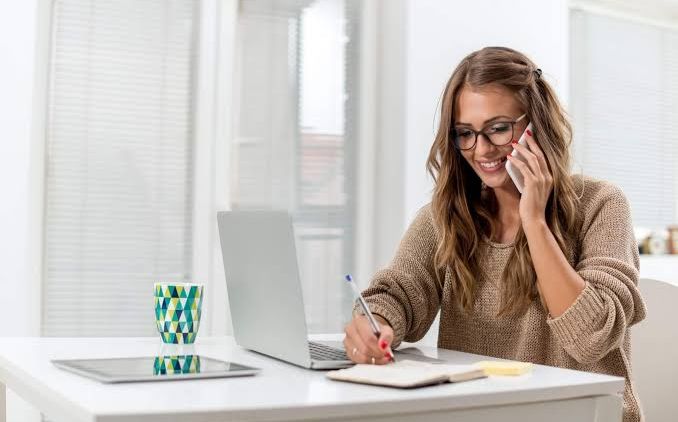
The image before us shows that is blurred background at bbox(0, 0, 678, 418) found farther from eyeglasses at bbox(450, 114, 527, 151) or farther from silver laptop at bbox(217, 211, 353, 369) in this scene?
silver laptop at bbox(217, 211, 353, 369)

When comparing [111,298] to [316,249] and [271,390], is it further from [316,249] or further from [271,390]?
[271,390]

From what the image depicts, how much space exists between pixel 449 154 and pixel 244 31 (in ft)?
4.90

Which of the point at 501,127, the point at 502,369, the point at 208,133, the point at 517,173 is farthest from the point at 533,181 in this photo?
the point at 208,133

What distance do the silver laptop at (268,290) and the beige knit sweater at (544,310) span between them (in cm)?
29

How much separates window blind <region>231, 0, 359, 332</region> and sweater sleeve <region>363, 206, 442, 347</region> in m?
1.27

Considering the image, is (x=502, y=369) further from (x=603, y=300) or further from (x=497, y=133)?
(x=497, y=133)

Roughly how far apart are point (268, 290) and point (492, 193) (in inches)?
29.7

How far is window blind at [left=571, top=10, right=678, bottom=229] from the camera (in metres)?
3.71

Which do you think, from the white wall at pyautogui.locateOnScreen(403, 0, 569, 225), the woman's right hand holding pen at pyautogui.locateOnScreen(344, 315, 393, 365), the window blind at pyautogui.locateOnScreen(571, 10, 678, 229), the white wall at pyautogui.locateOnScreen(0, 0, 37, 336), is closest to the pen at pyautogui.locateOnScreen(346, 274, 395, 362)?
the woman's right hand holding pen at pyautogui.locateOnScreen(344, 315, 393, 365)

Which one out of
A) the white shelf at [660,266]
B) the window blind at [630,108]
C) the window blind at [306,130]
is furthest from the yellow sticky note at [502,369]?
the window blind at [630,108]

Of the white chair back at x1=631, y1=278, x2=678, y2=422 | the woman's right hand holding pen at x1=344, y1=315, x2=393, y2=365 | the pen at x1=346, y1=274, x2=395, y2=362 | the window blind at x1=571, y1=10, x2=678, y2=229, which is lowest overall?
the white chair back at x1=631, y1=278, x2=678, y2=422

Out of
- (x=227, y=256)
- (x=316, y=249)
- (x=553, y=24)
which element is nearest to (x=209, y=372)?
(x=227, y=256)

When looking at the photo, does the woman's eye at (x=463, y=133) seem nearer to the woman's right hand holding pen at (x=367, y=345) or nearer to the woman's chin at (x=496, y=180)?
the woman's chin at (x=496, y=180)

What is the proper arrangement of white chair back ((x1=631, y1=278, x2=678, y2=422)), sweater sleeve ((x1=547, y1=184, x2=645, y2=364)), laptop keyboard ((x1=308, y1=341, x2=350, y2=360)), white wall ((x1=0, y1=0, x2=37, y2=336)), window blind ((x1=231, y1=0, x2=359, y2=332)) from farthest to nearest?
window blind ((x1=231, y1=0, x2=359, y2=332)) → white wall ((x1=0, y1=0, x2=37, y2=336)) → white chair back ((x1=631, y1=278, x2=678, y2=422)) → sweater sleeve ((x1=547, y1=184, x2=645, y2=364)) → laptop keyboard ((x1=308, y1=341, x2=350, y2=360))
